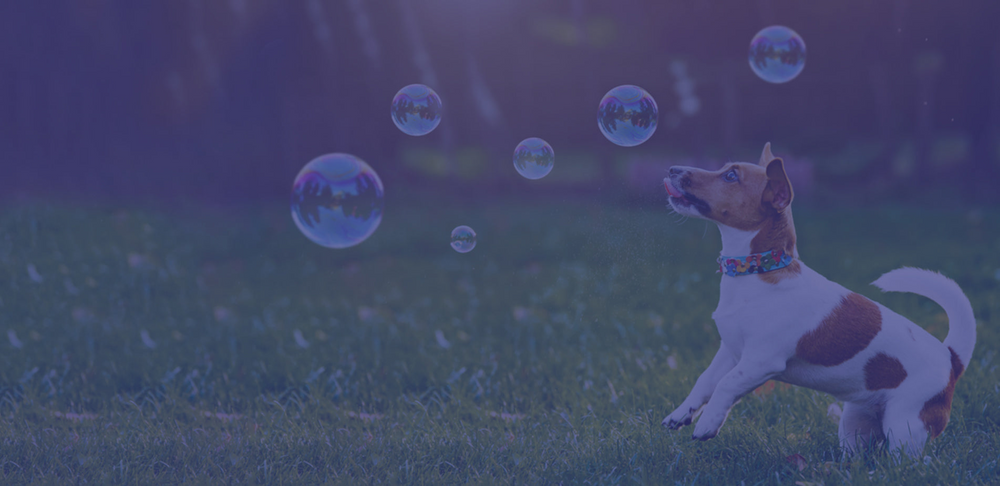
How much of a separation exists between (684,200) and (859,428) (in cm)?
138

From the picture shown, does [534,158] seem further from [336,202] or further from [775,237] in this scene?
[775,237]

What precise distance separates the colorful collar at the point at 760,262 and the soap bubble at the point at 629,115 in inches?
62.9

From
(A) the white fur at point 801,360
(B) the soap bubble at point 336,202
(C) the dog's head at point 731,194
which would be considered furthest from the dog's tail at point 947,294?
(B) the soap bubble at point 336,202

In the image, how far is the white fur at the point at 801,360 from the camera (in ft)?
10.2

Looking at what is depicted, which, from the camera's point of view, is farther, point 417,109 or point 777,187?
point 417,109

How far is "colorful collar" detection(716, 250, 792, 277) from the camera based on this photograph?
3223mm

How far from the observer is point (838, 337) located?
126 inches

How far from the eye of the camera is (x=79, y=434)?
13.8 feet

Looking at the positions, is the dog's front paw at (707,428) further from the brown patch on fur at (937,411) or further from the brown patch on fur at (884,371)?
the brown patch on fur at (937,411)

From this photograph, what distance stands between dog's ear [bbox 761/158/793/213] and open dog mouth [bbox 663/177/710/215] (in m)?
0.26

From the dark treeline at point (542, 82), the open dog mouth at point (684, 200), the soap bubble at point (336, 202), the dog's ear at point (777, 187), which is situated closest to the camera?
the dog's ear at point (777, 187)

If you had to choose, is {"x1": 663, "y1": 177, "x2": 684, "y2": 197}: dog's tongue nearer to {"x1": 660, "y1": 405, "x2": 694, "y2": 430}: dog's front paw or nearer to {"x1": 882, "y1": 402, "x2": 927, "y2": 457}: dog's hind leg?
{"x1": 660, "y1": 405, "x2": 694, "y2": 430}: dog's front paw

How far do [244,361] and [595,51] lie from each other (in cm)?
1112

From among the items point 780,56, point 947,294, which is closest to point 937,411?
point 947,294
